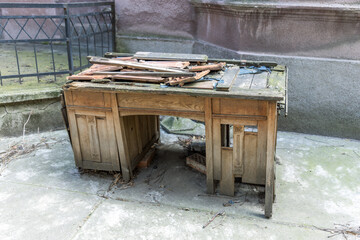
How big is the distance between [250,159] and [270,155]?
0.28 metres

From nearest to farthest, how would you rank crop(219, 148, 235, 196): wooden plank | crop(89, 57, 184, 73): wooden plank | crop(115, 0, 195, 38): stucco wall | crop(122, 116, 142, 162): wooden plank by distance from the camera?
crop(219, 148, 235, 196): wooden plank < crop(89, 57, 184, 73): wooden plank < crop(122, 116, 142, 162): wooden plank < crop(115, 0, 195, 38): stucco wall

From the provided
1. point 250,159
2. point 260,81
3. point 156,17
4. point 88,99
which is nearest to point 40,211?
point 88,99

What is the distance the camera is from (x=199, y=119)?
3.61 meters

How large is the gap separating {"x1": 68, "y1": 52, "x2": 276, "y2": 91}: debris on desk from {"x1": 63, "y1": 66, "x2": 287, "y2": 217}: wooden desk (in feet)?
0.39

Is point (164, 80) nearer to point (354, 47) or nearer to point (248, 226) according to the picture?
point (248, 226)

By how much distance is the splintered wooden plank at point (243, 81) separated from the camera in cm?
351

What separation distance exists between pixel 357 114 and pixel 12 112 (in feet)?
16.7

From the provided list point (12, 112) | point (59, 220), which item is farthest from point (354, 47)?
point (12, 112)

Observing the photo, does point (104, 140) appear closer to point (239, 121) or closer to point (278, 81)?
point (239, 121)

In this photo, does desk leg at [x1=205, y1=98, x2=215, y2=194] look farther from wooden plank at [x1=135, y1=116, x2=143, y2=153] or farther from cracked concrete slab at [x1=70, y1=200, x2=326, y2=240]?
wooden plank at [x1=135, y1=116, x2=143, y2=153]

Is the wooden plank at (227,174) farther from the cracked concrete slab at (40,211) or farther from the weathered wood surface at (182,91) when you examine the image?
the cracked concrete slab at (40,211)

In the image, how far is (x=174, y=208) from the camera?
145 inches

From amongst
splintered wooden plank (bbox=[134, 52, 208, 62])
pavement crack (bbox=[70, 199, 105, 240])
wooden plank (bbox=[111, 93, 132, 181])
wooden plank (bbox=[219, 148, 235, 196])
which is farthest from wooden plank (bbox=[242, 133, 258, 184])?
pavement crack (bbox=[70, 199, 105, 240])

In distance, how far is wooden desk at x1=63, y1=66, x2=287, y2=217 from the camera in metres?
3.38
